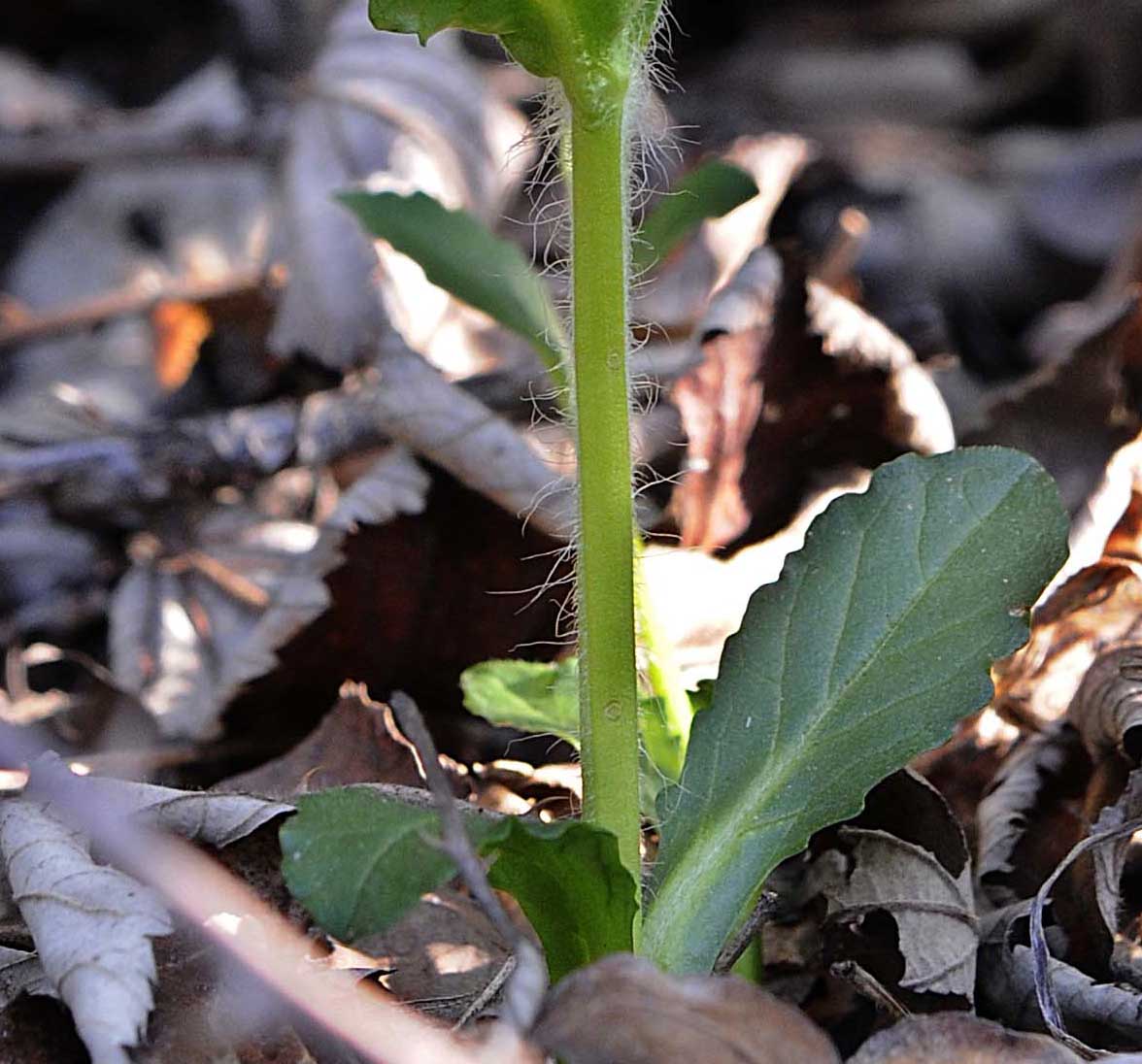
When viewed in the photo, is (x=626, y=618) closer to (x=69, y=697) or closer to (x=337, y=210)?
(x=69, y=697)

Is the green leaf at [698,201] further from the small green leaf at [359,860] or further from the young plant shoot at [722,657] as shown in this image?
the small green leaf at [359,860]

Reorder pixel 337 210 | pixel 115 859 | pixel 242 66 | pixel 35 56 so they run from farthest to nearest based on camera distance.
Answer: pixel 35 56, pixel 242 66, pixel 337 210, pixel 115 859

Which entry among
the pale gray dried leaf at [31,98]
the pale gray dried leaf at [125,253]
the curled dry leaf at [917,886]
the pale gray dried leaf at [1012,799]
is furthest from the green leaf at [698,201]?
the pale gray dried leaf at [31,98]

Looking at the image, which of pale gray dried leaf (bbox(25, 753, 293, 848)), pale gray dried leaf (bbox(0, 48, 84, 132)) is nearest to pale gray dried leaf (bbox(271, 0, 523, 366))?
pale gray dried leaf (bbox(0, 48, 84, 132))

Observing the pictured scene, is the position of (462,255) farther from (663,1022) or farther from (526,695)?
(663,1022)

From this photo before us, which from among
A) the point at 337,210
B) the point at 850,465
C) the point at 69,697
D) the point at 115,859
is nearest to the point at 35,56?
the point at 337,210

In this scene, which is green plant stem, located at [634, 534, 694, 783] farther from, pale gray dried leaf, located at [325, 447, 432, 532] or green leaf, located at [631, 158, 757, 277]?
pale gray dried leaf, located at [325, 447, 432, 532]
